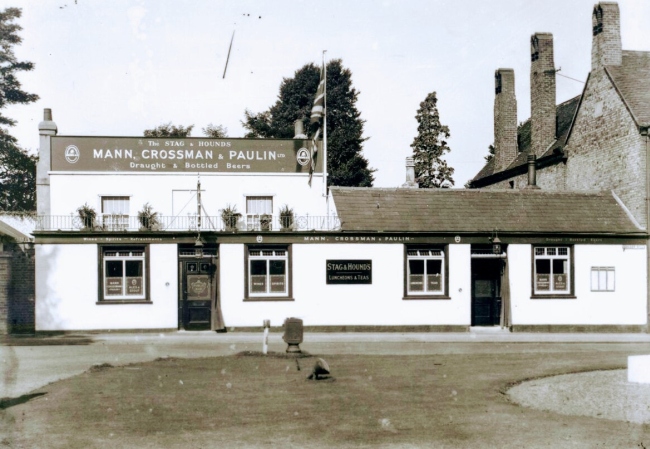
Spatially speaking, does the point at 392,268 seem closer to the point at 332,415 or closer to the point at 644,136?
the point at 644,136

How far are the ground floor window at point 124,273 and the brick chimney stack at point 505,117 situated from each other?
2229 cm

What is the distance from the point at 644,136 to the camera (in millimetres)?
26578

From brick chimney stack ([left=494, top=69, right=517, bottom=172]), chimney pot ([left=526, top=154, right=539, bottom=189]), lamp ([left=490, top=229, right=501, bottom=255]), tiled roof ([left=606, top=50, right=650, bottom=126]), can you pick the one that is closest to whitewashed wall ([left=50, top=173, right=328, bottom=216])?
lamp ([left=490, top=229, right=501, bottom=255])

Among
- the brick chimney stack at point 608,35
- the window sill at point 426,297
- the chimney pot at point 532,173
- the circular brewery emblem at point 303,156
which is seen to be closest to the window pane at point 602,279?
the window sill at point 426,297

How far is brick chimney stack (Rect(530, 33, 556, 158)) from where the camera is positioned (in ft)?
119

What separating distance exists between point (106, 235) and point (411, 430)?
1810 cm

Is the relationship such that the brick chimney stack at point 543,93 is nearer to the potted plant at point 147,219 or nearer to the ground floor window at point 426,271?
the ground floor window at point 426,271

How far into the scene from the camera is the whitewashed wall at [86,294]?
2512 centimetres

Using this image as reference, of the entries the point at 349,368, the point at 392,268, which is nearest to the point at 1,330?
the point at 392,268

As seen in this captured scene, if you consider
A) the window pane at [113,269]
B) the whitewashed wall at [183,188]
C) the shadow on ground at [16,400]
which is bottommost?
the shadow on ground at [16,400]

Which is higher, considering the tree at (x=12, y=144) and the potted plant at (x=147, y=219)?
the tree at (x=12, y=144)

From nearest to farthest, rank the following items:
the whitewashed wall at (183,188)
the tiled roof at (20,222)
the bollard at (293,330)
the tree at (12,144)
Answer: the bollard at (293,330), the whitewashed wall at (183,188), the tiled roof at (20,222), the tree at (12,144)

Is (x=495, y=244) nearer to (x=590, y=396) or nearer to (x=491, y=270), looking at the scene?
(x=491, y=270)

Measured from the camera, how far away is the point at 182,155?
94.5 feet
